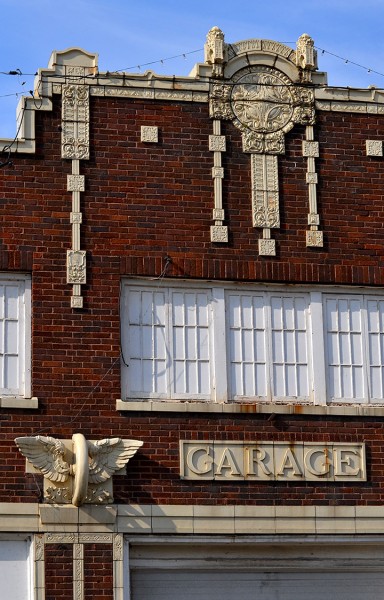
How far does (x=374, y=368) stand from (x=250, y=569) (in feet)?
11.8

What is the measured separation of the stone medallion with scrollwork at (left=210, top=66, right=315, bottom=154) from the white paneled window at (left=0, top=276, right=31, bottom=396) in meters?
4.10

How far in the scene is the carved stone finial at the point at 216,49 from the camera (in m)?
23.8

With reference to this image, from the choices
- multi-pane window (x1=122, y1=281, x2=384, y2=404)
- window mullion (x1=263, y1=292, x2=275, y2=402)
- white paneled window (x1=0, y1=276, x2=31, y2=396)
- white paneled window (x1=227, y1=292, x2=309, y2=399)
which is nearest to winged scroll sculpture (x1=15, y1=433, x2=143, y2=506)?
white paneled window (x1=0, y1=276, x2=31, y2=396)

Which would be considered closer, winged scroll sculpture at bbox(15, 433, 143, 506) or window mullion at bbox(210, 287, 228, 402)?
winged scroll sculpture at bbox(15, 433, 143, 506)

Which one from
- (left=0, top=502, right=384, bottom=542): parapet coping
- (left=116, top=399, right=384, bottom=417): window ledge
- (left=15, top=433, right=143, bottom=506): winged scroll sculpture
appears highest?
(left=116, top=399, right=384, bottom=417): window ledge

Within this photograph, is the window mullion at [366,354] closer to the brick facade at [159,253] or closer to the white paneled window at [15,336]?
the brick facade at [159,253]

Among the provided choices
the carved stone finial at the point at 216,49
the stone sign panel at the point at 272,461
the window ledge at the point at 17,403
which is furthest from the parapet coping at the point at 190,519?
the carved stone finial at the point at 216,49

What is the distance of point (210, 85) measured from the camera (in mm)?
23812

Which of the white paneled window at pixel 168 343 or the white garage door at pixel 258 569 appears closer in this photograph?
the white garage door at pixel 258 569

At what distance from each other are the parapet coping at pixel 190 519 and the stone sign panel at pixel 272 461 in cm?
46

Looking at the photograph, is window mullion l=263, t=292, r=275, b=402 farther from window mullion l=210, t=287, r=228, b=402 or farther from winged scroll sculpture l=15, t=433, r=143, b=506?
winged scroll sculpture l=15, t=433, r=143, b=506

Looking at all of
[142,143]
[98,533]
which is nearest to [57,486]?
[98,533]

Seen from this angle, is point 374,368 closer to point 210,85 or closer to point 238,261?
point 238,261

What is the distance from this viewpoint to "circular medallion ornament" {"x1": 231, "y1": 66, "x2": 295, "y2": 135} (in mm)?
23844
